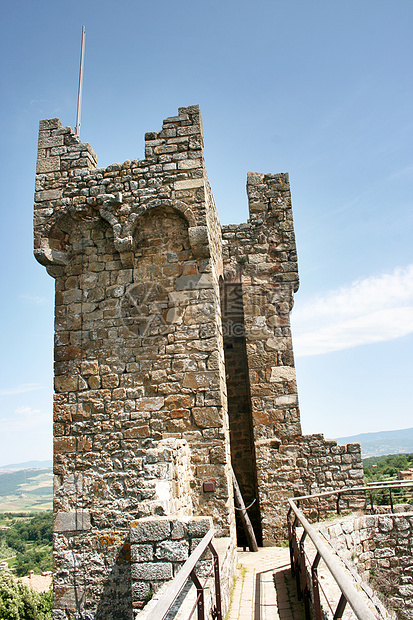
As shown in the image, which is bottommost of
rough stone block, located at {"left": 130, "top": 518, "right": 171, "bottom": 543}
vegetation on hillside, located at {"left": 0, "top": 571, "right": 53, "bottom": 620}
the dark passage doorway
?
vegetation on hillside, located at {"left": 0, "top": 571, "right": 53, "bottom": 620}

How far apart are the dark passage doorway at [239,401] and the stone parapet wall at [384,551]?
5.89 ft

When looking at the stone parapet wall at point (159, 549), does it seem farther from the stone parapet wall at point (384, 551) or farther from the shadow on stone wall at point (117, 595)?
the stone parapet wall at point (384, 551)

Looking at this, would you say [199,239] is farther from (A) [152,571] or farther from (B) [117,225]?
→ (A) [152,571]

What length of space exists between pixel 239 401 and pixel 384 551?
3221 millimetres

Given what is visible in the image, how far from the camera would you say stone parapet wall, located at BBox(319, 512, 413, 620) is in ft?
19.5

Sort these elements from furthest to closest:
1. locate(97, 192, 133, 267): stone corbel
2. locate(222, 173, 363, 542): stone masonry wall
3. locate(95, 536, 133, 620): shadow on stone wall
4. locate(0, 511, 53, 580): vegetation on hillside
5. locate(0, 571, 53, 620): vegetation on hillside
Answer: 1. locate(0, 511, 53, 580): vegetation on hillside
2. locate(0, 571, 53, 620): vegetation on hillside
3. locate(222, 173, 363, 542): stone masonry wall
4. locate(97, 192, 133, 267): stone corbel
5. locate(95, 536, 133, 620): shadow on stone wall

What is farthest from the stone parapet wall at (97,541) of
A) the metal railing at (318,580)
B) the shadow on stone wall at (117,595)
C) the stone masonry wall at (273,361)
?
the stone masonry wall at (273,361)

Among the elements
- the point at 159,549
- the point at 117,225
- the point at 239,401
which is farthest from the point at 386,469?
the point at 159,549

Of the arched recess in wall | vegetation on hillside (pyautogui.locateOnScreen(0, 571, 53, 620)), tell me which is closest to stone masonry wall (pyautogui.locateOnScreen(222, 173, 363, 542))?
the arched recess in wall

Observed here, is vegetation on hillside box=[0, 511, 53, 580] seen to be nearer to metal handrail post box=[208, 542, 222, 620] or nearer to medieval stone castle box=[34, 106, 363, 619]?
medieval stone castle box=[34, 106, 363, 619]

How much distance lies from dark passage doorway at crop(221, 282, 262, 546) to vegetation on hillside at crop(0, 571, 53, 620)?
836 cm

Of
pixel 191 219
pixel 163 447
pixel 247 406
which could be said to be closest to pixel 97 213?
pixel 191 219

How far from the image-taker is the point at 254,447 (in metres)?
7.52

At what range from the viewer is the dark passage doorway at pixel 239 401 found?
7805 mm
